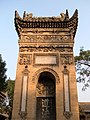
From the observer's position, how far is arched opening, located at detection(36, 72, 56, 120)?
14284mm

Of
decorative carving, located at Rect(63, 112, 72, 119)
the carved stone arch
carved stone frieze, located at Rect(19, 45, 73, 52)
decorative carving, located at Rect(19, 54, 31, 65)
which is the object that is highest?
carved stone frieze, located at Rect(19, 45, 73, 52)

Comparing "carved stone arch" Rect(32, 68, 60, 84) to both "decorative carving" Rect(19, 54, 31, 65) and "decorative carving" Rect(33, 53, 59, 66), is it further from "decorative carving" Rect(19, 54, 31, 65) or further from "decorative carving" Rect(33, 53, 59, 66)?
"decorative carving" Rect(19, 54, 31, 65)

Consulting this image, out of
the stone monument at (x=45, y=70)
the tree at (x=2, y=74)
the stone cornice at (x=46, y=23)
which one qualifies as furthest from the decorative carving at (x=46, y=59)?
the tree at (x=2, y=74)

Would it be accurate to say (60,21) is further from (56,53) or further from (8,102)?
(8,102)

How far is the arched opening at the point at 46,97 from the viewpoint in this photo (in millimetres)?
14284

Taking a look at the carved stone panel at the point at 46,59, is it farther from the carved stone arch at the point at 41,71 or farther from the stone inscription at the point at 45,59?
the carved stone arch at the point at 41,71

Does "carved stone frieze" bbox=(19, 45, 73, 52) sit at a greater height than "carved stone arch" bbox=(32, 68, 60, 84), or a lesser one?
greater

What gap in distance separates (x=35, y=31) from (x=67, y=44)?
3050 mm

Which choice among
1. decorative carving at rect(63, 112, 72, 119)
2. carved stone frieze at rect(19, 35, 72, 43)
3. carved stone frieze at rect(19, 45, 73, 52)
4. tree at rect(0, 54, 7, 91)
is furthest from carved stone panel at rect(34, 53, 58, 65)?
tree at rect(0, 54, 7, 91)

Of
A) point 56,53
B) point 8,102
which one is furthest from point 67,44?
point 8,102

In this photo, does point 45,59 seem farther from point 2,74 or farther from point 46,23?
point 2,74

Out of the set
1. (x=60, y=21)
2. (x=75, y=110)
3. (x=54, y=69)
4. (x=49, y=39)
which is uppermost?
(x=60, y=21)

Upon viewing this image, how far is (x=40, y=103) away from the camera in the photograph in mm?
14617

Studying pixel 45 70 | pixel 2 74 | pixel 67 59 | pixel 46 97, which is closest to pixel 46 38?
pixel 67 59
